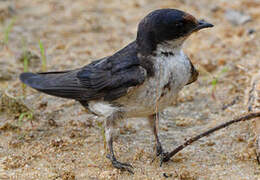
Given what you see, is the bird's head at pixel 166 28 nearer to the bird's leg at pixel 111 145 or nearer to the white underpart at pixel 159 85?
the white underpart at pixel 159 85

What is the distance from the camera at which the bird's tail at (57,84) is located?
4180mm

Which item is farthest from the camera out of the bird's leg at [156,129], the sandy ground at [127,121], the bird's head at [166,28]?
the bird's leg at [156,129]

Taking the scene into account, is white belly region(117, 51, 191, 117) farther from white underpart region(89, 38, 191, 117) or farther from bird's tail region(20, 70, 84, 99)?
bird's tail region(20, 70, 84, 99)

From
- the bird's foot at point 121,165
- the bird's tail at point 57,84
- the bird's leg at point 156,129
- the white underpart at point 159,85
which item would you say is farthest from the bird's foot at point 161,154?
the bird's tail at point 57,84

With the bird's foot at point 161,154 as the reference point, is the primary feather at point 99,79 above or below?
above

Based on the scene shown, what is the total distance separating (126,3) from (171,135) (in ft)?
12.1

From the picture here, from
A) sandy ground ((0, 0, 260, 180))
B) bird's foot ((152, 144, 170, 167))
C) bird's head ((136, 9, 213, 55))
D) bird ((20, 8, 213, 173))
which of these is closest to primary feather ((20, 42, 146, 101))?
bird ((20, 8, 213, 173))

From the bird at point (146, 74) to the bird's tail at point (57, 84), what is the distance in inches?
6.0

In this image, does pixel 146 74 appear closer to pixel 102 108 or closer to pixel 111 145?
→ pixel 102 108

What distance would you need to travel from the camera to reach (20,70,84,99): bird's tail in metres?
4.18

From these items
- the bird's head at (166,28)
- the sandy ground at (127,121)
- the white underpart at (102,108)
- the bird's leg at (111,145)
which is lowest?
the sandy ground at (127,121)

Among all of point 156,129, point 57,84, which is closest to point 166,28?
point 156,129

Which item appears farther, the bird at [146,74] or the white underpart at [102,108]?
the white underpart at [102,108]

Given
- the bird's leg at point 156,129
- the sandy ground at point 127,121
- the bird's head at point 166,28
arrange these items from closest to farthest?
the bird's head at point 166,28
the sandy ground at point 127,121
the bird's leg at point 156,129
